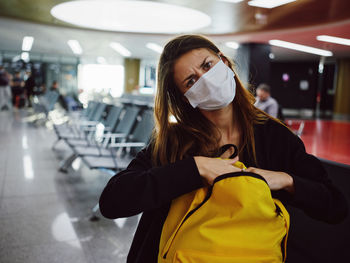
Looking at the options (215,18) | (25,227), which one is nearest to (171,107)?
(25,227)

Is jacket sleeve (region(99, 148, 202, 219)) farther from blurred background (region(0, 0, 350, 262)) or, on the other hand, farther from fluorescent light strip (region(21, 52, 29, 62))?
fluorescent light strip (region(21, 52, 29, 62))

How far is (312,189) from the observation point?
0.95m

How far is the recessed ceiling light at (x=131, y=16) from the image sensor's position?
29.4 ft

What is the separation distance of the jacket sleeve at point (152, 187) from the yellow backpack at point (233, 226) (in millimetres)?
64

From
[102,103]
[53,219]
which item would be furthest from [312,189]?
[102,103]

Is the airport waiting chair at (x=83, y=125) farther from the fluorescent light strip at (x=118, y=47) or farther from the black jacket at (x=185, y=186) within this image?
the fluorescent light strip at (x=118, y=47)

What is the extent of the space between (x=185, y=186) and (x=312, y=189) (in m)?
0.40

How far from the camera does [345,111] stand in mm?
18828

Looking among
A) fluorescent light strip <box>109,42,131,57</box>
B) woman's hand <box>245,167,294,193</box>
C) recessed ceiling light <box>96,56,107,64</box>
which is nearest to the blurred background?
recessed ceiling light <box>96,56,107,64</box>

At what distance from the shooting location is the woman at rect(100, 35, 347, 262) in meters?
0.90

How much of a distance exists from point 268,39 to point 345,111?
9834mm

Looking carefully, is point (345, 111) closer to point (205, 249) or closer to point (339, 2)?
point (339, 2)

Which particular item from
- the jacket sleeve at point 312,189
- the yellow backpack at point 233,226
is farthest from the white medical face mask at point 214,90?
the yellow backpack at point 233,226

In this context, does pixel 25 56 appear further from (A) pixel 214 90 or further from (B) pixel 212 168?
(B) pixel 212 168
